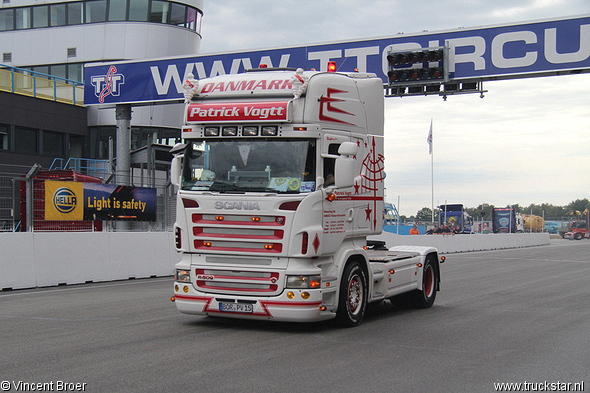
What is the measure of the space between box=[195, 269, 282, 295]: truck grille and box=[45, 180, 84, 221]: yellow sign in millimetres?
10002

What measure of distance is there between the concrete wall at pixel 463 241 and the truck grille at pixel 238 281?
19.3m

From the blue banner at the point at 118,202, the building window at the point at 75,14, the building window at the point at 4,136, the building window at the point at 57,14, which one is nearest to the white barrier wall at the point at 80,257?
the blue banner at the point at 118,202

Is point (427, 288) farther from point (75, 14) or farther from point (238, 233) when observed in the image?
point (75, 14)

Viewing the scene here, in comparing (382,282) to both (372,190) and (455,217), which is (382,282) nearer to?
(372,190)

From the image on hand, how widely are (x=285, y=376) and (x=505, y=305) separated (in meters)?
6.77

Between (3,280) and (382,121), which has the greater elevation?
(382,121)

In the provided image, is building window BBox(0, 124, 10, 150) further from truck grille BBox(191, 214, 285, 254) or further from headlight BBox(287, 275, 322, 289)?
headlight BBox(287, 275, 322, 289)

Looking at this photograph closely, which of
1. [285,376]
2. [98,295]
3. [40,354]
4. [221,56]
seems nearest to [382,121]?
[285,376]

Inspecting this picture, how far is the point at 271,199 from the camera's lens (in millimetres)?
8031

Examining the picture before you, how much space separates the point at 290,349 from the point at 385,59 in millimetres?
18146

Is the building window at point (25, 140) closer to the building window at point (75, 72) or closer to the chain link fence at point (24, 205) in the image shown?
the building window at point (75, 72)

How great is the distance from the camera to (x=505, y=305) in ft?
37.4

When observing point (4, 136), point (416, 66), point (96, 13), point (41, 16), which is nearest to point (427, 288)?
point (416, 66)

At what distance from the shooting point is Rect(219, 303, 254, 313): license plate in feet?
26.6
